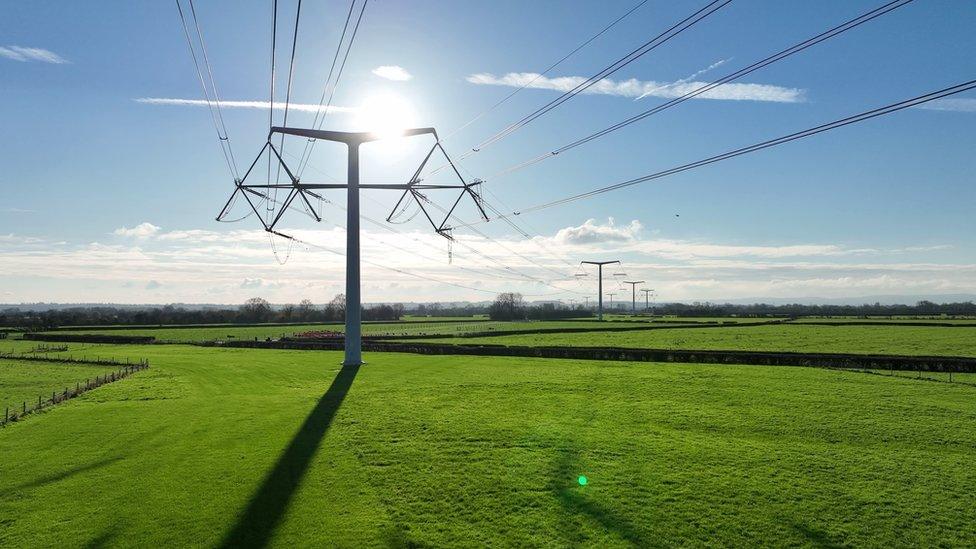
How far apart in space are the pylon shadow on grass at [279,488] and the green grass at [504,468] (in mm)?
76

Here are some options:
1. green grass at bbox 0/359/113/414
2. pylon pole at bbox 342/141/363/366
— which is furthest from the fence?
pylon pole at bbox 342/141/363/366

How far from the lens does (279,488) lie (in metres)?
15.0

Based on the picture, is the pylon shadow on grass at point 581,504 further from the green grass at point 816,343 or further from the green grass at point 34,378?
the green grass at point 816,343

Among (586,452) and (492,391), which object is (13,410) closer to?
(492,391)

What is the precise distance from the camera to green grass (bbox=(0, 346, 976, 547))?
12625 mm

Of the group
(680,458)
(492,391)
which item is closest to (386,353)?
(492,391)

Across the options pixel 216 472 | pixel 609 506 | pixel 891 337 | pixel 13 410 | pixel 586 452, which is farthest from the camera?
pixel 891 337

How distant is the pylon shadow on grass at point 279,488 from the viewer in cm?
1245

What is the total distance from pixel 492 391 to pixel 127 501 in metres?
17.6

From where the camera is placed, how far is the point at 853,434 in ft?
64.3

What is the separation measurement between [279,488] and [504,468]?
22.1ft

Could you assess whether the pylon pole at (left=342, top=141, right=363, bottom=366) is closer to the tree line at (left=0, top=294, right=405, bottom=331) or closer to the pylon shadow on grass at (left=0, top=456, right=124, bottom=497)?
the pylon shadow on grass at (left=0, top=456, right=124, bottom=497)

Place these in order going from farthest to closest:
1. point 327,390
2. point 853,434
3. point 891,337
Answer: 1. point 891,337
2. point 327,390
3. point 853,434

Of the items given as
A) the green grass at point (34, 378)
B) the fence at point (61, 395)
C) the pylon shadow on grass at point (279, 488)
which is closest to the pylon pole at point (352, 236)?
the pylon shadow on grass at point (279, 488)
